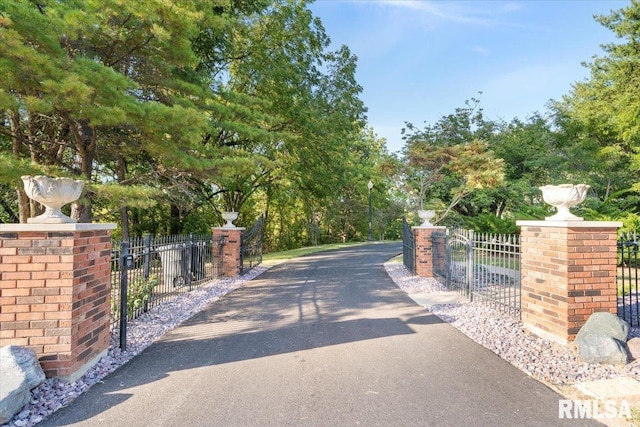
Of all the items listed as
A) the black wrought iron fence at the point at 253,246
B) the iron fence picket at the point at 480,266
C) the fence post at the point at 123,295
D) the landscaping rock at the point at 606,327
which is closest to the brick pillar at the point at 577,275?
the landscaping rock at the point at 606,327

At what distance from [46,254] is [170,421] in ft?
6.27

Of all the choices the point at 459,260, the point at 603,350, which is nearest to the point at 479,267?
the point at 459,260

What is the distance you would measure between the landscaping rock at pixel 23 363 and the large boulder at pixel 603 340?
16.9 ft

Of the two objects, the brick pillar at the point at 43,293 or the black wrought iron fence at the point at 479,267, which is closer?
the brick pillar at the point at 43,293

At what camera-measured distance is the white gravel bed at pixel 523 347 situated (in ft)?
11.1

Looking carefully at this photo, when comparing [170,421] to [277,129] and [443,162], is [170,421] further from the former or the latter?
[443,162]

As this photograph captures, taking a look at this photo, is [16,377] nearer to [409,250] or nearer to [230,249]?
[230,249]

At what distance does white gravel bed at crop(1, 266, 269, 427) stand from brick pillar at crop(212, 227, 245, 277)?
4.74 ft

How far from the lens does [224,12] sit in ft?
31.0

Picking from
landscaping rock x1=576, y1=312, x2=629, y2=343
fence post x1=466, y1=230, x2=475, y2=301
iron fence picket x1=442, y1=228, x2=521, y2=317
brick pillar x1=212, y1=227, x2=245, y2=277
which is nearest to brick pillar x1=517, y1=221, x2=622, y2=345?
landscaping rock x1=576, y1=312, x2=629, y2=343

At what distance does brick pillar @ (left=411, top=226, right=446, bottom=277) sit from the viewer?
9.28 metres

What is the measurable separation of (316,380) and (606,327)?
3202 mm

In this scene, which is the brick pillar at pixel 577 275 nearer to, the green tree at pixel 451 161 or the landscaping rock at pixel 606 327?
the landscaping rock at pixel 606 327

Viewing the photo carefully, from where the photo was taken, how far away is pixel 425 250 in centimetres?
937
